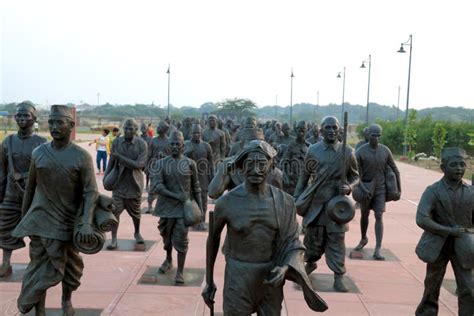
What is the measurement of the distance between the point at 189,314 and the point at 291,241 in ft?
7.74

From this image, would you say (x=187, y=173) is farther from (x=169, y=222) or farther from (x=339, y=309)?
(x=339, y=309)

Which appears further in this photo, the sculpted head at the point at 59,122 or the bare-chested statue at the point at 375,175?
the bare-chested statue at the point at 375,175

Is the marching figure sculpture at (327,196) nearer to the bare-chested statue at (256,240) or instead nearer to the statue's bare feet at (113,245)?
the bare-chested statue at (256,240)

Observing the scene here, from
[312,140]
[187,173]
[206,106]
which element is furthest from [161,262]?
[206,106]

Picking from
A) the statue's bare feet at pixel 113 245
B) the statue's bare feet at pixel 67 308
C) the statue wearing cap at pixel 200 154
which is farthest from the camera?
the statue wearing cap at pixel 200 154

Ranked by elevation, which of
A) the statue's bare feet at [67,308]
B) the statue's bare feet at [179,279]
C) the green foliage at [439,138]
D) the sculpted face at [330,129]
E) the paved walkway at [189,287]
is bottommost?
the paved walkway at [189,287]

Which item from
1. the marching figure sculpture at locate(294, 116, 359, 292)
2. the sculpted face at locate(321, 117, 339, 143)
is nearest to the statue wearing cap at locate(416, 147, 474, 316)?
the marching figure sculpture at locate(294, 116, 359, 292)

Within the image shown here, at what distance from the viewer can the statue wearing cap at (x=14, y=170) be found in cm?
666

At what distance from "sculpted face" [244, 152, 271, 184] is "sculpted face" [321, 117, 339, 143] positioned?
311cm

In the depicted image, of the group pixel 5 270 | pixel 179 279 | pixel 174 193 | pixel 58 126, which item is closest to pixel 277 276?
pixel 58 126

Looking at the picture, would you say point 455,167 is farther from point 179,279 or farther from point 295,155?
point 295,155

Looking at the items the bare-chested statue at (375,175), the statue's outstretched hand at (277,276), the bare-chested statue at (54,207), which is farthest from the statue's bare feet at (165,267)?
the statue's outstretched hand at (277,276)

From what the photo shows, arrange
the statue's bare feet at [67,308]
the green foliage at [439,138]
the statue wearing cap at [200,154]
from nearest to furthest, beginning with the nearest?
the statue's bare feet at [67,308] < the statue wearing cap at [200,154] < the green foliage at [439,138]

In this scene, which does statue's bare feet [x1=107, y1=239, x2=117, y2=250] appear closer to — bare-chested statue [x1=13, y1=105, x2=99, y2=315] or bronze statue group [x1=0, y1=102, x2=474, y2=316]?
bronze statue group [x1=0, y1=102, x2=474, y2=316]
